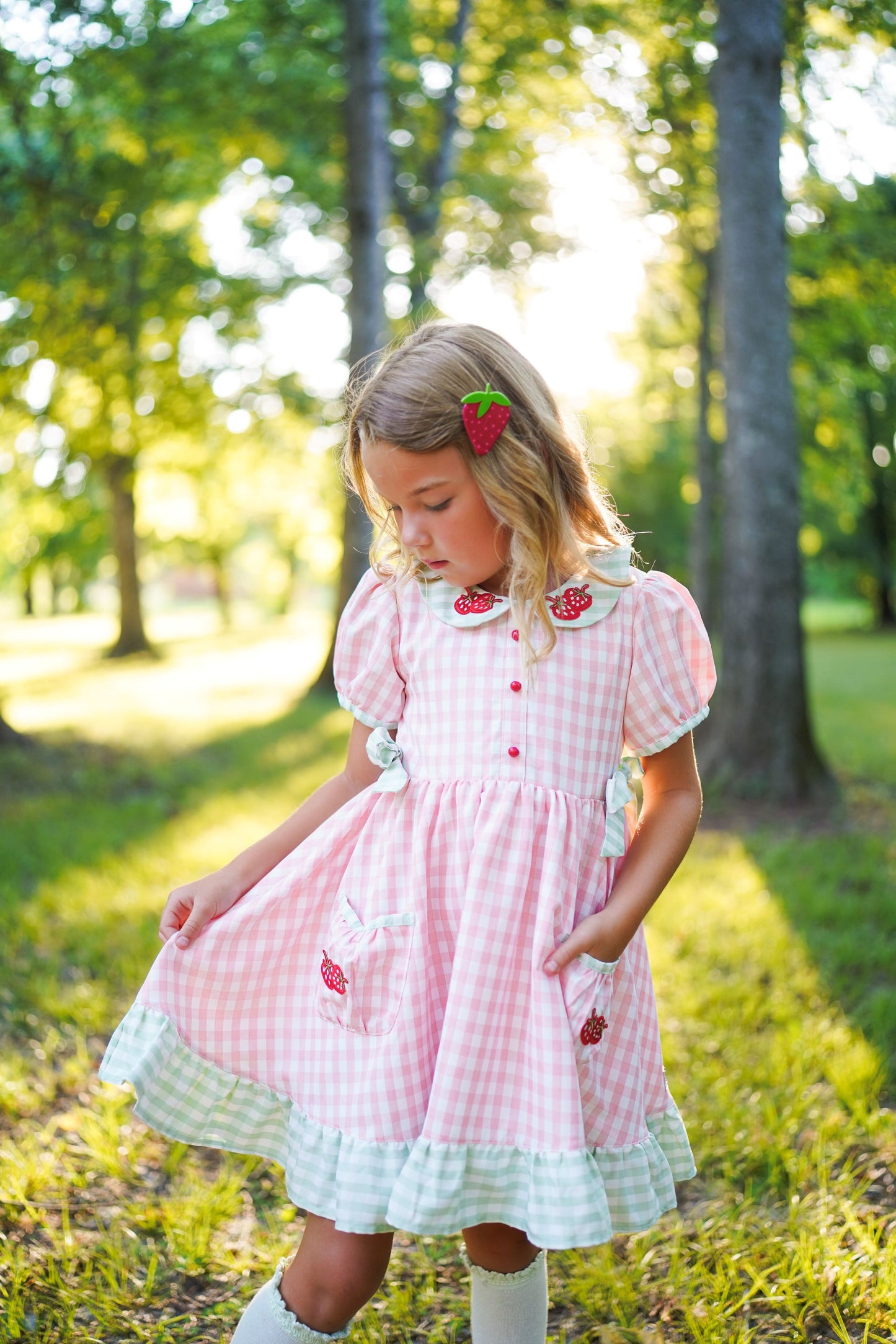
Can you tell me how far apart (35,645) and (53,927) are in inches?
781

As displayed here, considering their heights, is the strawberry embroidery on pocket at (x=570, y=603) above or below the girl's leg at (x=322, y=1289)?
above

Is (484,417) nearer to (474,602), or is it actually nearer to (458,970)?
(474,602)

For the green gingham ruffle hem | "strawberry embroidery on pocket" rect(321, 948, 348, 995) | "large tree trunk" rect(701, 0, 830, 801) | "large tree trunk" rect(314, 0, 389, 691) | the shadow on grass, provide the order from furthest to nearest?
"large tree trunk" rect(314, 0, 389, 691) → "large tree trunk" rect(701, 0, 830, 801) → the shadow on grass → "strawberry embroidery on pocket" rect(321, 948, 348, 995) → the green gingham ruffle hem

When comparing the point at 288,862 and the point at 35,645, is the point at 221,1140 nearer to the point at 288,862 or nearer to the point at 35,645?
the point at 288,862

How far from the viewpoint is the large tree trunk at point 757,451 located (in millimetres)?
5863

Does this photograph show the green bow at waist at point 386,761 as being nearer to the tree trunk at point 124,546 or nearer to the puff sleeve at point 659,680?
the puff sleeve at point 659,680

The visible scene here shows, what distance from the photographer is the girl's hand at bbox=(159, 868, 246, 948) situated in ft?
5.94

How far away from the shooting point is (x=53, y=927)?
4121mm

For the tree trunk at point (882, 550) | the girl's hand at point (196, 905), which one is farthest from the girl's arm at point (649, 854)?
the tree trunk at point (882, 550)

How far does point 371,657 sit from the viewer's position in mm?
1890

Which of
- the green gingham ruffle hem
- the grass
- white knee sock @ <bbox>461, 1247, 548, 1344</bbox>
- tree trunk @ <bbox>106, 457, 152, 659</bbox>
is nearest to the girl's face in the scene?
the green gingham ruffle hem

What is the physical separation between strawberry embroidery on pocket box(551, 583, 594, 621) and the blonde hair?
3cm

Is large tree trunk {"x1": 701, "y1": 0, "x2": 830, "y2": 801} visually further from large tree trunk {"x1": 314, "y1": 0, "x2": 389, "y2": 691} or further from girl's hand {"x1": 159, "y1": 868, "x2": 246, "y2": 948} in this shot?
girl's hand {"x1": 159, "y1": 868, "x2": 246, "y2": 948}

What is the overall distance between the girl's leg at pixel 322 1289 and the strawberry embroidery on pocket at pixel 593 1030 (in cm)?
42
